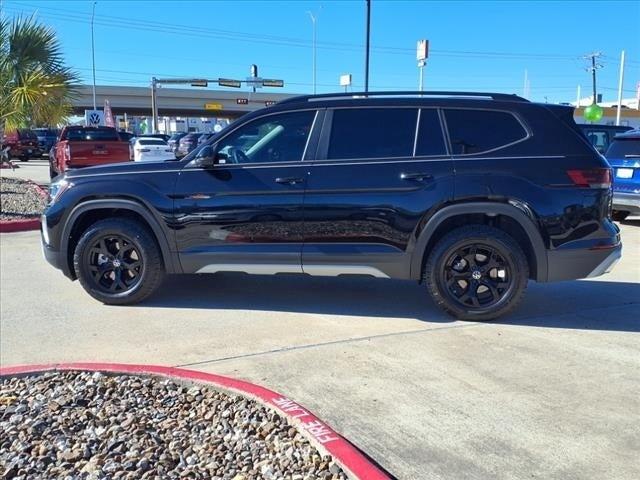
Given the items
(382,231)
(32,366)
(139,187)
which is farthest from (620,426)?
(139,187)

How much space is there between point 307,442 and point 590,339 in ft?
9.69

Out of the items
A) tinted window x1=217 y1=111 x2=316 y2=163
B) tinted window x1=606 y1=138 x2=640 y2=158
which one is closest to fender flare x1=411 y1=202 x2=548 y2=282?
tinted window x1=217 y1=111 x2=316 y2=163

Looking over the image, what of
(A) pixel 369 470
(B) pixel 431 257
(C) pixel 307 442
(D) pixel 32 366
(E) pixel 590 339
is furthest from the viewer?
(B) pixel 431 257

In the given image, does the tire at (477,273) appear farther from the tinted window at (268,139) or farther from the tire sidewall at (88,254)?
the tire sidewall at (88,254)

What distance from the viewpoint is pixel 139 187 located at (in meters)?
5.54

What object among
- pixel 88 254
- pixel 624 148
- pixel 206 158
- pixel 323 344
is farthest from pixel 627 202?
pixel 88 254

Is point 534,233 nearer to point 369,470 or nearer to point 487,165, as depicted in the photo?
point 487,165

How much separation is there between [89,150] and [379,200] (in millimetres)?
13141

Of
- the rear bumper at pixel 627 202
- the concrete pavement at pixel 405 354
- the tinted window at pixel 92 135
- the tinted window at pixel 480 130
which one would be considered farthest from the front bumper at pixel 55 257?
the tinted window at pixel 92 135

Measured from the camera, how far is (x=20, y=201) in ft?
41.9

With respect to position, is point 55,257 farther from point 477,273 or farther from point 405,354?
point 477,273

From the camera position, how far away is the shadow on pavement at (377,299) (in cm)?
555

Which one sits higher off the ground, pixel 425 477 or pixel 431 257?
pixel 431 257

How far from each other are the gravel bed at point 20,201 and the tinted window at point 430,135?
827cm
